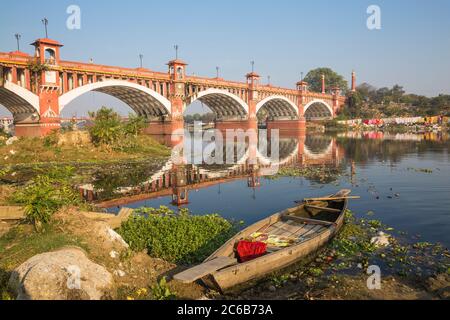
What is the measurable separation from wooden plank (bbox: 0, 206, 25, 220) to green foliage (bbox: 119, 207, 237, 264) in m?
3.21

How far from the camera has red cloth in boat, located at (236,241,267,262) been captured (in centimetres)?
822

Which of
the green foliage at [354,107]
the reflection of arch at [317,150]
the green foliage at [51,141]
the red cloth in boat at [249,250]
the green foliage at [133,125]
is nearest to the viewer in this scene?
the red cloth in boat at [249,250]

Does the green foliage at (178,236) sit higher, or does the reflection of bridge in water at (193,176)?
the reflection of bridge in water at (193,176)

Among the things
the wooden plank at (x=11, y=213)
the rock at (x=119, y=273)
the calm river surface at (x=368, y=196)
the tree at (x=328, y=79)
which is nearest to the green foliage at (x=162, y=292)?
the rock at (x=119, y=273)

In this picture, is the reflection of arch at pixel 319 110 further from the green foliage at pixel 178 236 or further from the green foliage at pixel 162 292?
the green foliage at pixel 162 292

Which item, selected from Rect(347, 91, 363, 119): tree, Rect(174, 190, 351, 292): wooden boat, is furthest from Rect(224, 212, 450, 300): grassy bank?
Rect(347, 91, 363, 119): tree

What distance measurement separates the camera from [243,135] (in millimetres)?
66688

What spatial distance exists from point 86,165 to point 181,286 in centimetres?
2129

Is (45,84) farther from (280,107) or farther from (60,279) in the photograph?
(280,107)

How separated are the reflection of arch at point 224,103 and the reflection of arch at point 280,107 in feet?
33.6

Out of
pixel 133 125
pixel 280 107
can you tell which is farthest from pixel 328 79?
pixel 133 125

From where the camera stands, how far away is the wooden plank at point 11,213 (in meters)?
10.5

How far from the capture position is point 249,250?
830 centimetres

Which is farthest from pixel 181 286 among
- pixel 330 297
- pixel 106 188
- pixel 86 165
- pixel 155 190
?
pixel 86 165
